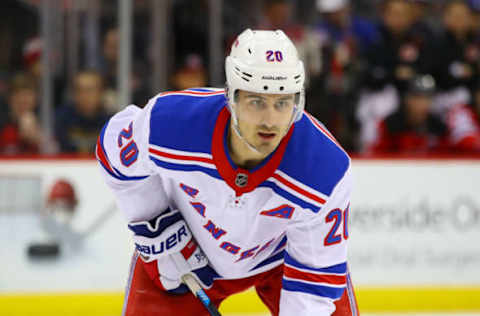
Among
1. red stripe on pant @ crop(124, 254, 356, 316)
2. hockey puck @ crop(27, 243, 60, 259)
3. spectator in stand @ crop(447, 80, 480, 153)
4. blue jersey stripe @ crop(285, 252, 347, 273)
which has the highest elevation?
blue jersey stripe @ crop(285, 252, 347, 273)

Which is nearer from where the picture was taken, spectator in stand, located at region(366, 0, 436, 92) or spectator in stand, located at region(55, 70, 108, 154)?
spectator in stand, located at region(55, 70, 108, 154)

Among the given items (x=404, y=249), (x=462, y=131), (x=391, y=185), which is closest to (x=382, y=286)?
(x=404, y=249)

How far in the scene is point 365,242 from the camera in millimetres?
4203

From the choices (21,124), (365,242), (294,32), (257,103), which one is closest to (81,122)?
(21,124)

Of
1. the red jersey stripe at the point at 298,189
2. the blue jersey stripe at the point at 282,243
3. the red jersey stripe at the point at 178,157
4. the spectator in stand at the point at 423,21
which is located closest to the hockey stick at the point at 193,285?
the blue jersey stripe at the point at 282,243

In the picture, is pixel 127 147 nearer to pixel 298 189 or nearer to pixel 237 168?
pixel 237 168

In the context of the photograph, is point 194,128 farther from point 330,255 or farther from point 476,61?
point 476,61

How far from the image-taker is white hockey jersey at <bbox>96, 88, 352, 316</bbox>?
6.87 ft

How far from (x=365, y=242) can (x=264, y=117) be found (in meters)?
2.38

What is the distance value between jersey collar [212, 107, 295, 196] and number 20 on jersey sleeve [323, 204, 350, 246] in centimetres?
21

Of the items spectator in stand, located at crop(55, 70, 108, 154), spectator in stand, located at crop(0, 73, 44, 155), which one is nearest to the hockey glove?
spectator in stand, located at crop(55, 70, 108, 154)

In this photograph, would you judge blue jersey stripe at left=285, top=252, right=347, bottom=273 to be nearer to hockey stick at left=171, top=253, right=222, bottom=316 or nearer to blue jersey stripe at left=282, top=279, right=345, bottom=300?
blue jersey stripe at left=282, top=279, right=345, bottom=300

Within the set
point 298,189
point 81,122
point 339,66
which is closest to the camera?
point 298,189

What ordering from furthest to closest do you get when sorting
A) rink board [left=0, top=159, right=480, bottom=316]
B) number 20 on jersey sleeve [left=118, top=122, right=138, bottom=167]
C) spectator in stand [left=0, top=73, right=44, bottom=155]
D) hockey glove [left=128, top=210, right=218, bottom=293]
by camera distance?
spectator in stand [left=0, top=73, right=44, bottom=155] → rink board [left=0, top=159, right=480, bottom=316] → hockey glove [left=128, top=210, right=218, bottom=293] → number 20 on jersey sleeve [left=118, top=122, right=138, bottom=167]
